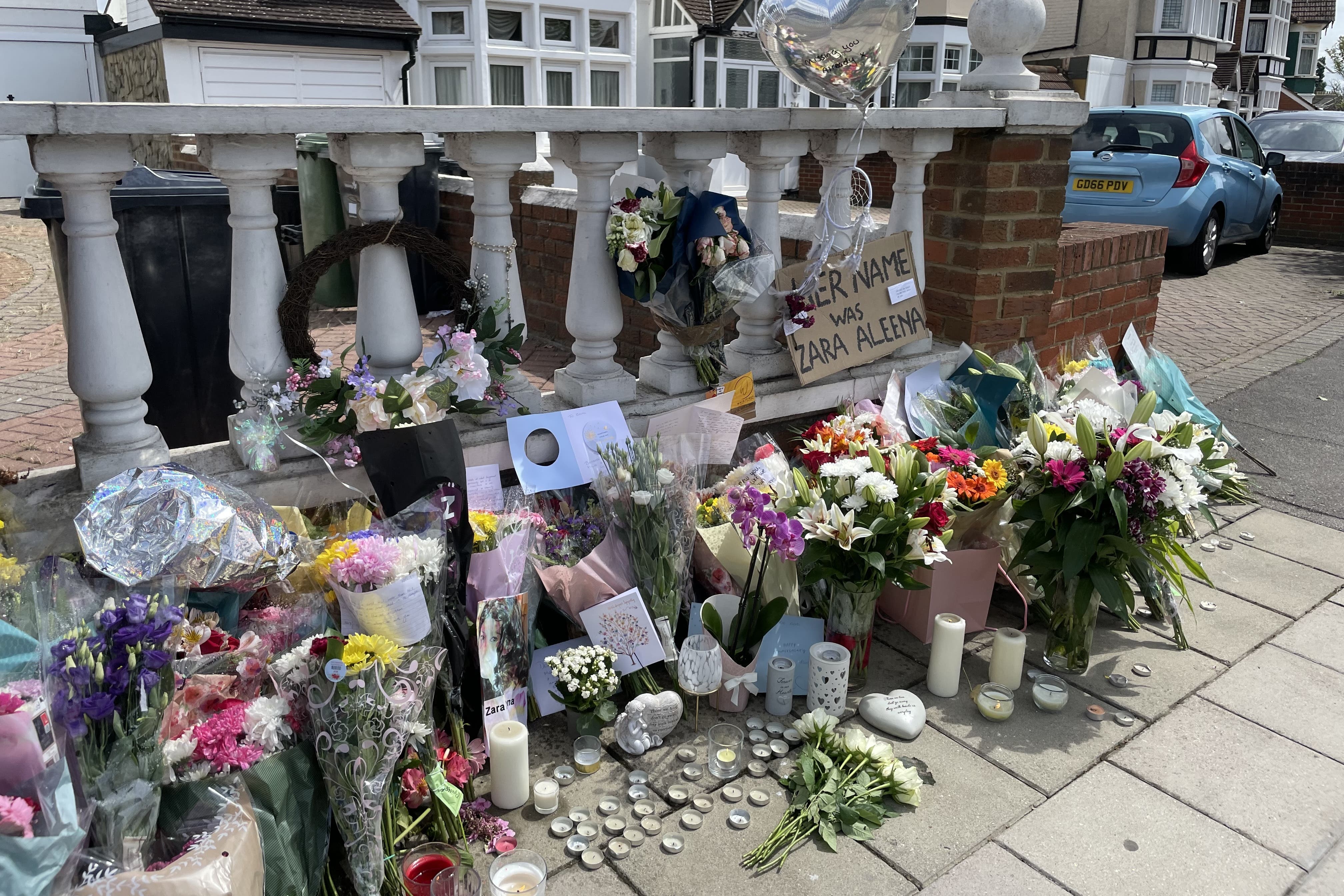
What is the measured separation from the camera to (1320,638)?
3.09 m

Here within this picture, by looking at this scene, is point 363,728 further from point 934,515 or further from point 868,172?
point 868,172

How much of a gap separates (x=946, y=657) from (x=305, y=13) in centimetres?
1409

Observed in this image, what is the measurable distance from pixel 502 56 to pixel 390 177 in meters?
14.1

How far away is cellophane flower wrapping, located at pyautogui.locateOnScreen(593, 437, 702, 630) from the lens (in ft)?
8.57

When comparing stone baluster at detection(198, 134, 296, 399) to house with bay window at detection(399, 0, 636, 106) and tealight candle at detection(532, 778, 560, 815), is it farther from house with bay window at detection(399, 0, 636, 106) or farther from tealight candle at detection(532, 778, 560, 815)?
house with bay window at detection(399, 0, 636, 106)

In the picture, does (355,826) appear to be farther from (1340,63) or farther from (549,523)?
(1340,63)

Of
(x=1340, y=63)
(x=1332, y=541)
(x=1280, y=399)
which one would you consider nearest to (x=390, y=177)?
(x=1332, y=541)

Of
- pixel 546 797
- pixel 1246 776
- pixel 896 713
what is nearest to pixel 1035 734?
pixel 896 713

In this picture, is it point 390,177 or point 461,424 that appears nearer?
point 390,177

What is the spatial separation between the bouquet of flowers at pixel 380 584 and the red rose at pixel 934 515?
133cm

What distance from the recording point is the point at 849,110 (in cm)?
310

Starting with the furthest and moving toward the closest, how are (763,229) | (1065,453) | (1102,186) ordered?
1. (1102,186)
2. (763,229)
3. (1065,453)

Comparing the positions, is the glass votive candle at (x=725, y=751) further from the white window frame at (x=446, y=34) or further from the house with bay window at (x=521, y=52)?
the white window frame at (x=446, y=34)

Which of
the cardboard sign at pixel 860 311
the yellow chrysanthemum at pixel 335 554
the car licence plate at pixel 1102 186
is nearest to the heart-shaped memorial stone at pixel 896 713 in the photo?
the cardboard sign at pixel 860 311
